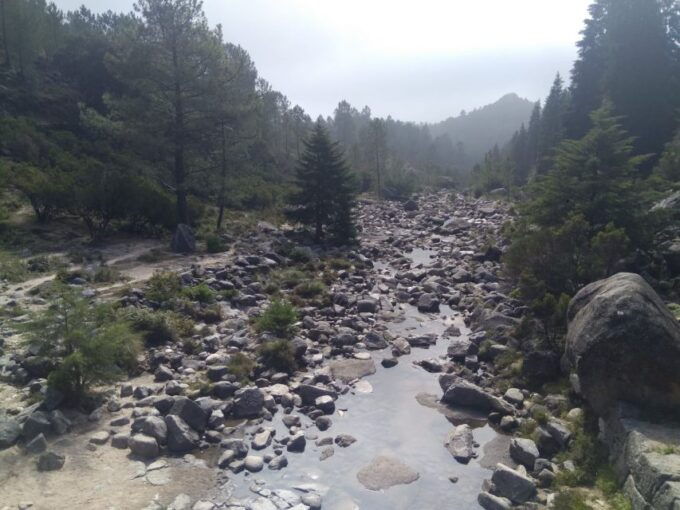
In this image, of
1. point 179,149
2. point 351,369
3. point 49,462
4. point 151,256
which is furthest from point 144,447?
point 179,149

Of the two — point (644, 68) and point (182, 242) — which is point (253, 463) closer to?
point (182, 242)

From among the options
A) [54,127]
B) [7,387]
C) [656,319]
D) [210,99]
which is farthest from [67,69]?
[656,319]

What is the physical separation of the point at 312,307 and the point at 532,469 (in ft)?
36.4

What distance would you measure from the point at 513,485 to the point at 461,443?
5.69 feet

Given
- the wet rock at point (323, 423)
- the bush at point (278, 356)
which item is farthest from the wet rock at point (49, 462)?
the bush at point (278, 356)

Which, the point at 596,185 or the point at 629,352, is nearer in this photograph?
the point at 629,352

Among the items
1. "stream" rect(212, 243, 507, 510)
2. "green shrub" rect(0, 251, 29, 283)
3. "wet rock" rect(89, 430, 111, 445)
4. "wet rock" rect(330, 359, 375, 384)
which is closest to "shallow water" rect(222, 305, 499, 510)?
"stream" rect(212, 243, 507, 510)

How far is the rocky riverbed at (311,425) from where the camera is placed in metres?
8.61

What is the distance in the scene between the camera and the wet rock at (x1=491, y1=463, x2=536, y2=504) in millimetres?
8445

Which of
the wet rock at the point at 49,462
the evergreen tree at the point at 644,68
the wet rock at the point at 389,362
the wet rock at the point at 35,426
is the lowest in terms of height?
the wet rock at the point at 389,362

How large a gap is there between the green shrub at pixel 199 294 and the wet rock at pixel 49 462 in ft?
30.3

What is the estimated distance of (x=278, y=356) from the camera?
1374 centimetres

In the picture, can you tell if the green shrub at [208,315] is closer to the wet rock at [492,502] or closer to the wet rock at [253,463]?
the wet rock at [253,463]

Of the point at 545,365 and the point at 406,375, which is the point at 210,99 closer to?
the point at 406,375
